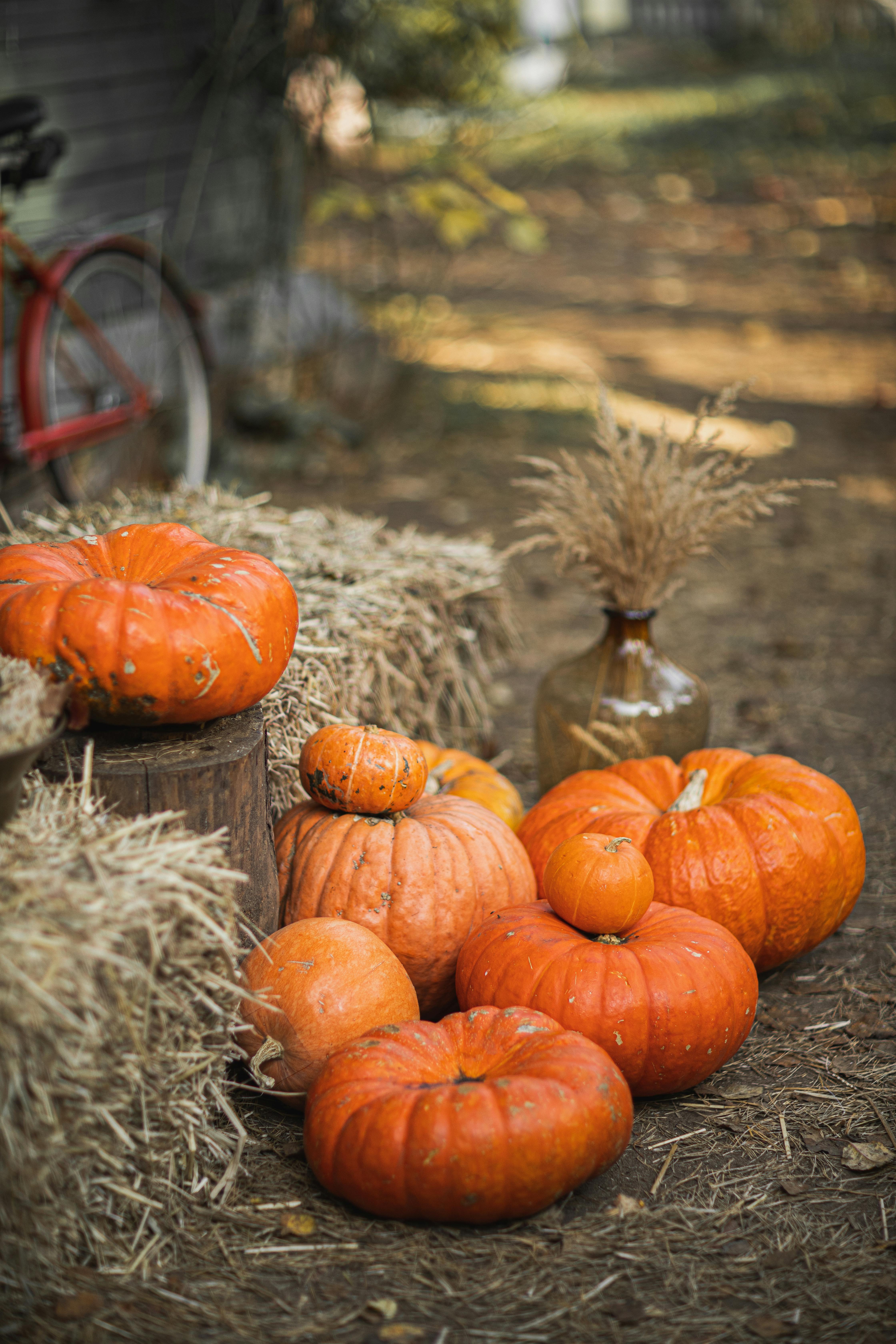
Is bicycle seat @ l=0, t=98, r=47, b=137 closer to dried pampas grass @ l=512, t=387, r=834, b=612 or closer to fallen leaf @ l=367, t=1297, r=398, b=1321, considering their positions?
dried pampas grass @ l=512, t=387, r=834, b=612

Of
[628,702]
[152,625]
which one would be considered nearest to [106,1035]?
[152,625]

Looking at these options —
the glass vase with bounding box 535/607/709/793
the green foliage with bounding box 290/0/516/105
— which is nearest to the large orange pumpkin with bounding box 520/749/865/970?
the glass vase with bounding box 535/607/709/793

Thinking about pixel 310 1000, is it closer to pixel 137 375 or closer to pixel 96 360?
pixel 96 360

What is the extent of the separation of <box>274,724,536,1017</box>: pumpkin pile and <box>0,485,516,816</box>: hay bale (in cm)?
30

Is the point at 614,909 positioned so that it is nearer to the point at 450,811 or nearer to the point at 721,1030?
the point at 721,1030

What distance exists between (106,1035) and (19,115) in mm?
4143

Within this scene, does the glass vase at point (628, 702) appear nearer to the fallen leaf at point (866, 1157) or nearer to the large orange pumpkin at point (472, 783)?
the large orange pumpkin at point (472, 783)

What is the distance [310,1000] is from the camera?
2355 millimetres

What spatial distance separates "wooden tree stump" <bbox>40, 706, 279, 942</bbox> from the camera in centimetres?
225

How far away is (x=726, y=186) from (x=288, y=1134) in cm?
1599

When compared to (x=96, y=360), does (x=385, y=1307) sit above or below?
below

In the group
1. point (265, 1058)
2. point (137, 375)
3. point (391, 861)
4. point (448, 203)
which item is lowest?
point (265, 1058)

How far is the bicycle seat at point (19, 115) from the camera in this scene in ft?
15.0

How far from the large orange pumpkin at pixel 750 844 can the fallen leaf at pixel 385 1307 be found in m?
1.17
